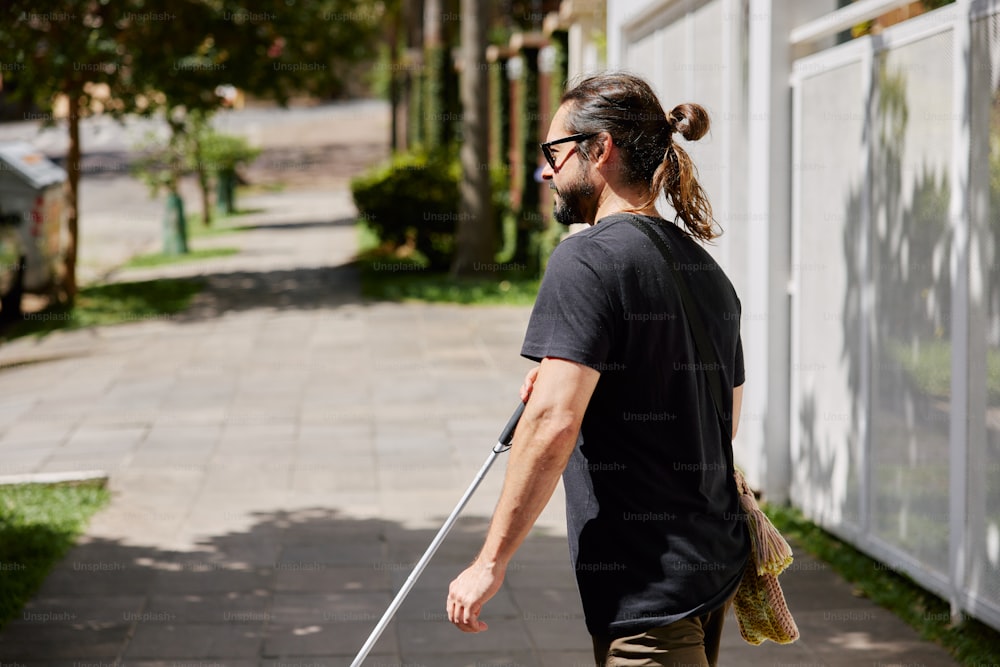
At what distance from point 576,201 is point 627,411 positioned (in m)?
0.48

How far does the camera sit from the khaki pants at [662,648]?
2518 mm

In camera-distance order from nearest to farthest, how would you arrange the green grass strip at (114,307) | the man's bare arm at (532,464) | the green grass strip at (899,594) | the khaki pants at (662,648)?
the man's bare arm at (532,464)
the khaki pants at (662,648)
the green grass strip at (899,594)
the green grass strip at (114,307)

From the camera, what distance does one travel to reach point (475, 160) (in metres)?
16.1

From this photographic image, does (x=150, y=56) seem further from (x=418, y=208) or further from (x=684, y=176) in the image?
(x=684, y=176)

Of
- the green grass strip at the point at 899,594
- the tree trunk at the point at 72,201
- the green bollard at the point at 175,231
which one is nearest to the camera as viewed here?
the green grass strip at the point at 899,594

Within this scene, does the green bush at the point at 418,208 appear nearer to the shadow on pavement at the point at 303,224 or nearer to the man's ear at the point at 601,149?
the shadow on pavement at the point at 303,224

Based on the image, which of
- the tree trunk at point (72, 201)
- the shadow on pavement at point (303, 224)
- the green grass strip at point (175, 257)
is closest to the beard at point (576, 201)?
the tree trunk at point (72, 201)

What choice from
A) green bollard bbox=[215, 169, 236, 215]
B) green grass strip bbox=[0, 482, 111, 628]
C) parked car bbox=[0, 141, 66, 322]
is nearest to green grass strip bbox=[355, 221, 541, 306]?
parked car bbox=[0, 141, 66, 322]

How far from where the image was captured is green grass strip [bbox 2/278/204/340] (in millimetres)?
13977

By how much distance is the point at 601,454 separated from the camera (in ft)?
8.38

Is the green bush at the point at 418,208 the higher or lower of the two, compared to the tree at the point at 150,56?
lower

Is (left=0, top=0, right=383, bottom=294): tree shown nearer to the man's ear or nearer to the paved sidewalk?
the paved sidewalk

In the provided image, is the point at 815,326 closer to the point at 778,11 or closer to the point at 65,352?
the point at 778,11

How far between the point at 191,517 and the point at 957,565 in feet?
12.6
